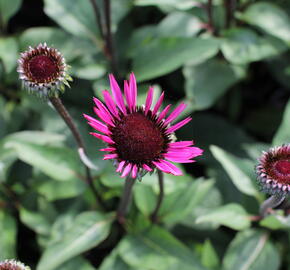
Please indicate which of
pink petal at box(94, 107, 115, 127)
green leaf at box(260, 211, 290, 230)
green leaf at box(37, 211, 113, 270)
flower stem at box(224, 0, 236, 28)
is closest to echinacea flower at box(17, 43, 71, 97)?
pink petal at box(94, 107, 115, 127)

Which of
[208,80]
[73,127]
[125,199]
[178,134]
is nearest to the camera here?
[73,127]

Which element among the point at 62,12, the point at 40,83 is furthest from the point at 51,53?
the point at 62,12

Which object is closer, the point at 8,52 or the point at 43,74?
the point at 43,74

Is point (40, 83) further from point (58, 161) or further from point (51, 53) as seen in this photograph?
point (58, 161)

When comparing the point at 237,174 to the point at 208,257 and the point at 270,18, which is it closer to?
the point at 208,257

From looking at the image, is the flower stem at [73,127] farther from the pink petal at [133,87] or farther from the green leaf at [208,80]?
the green leaf at [208,80]

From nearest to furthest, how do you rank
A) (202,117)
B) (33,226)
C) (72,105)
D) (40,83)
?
(40,83), (33,226), (72,105), (202,117)

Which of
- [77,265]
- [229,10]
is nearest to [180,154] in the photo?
[77,265]

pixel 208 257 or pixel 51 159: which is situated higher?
pixel 51 159
